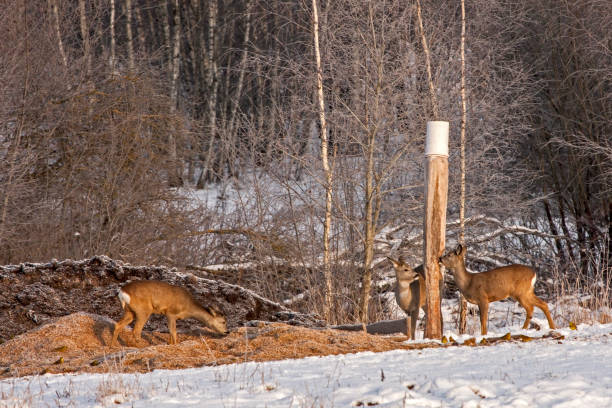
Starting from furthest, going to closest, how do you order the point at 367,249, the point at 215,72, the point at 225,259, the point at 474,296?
the point at 215,72, the point at 225,259, the point at 367,249, the point at 474,296

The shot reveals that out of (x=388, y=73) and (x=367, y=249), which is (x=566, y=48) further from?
(x=367, y=249)

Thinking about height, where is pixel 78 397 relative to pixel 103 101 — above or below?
below

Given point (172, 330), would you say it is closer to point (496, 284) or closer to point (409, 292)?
point (409, 292)

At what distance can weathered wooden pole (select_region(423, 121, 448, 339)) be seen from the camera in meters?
9.09

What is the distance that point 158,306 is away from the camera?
927cm

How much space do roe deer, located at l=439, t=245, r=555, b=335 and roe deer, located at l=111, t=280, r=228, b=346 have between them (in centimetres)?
289

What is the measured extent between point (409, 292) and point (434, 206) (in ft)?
3.88

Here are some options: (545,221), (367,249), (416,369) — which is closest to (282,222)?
(367,249)

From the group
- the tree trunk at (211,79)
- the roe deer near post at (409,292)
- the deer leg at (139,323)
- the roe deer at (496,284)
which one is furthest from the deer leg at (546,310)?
the tree trunk at (211,79)

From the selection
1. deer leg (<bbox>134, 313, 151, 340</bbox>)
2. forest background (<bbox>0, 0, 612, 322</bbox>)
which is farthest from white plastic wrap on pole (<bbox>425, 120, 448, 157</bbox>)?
forest background (<bbox>0, 0, 612, 322</bbox>)

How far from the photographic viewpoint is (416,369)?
640cm

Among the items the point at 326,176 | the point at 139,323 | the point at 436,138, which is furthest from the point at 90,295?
the point at 436,138

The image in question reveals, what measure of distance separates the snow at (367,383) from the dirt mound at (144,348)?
1.47 feet

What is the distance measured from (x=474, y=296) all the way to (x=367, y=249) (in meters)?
3.40
